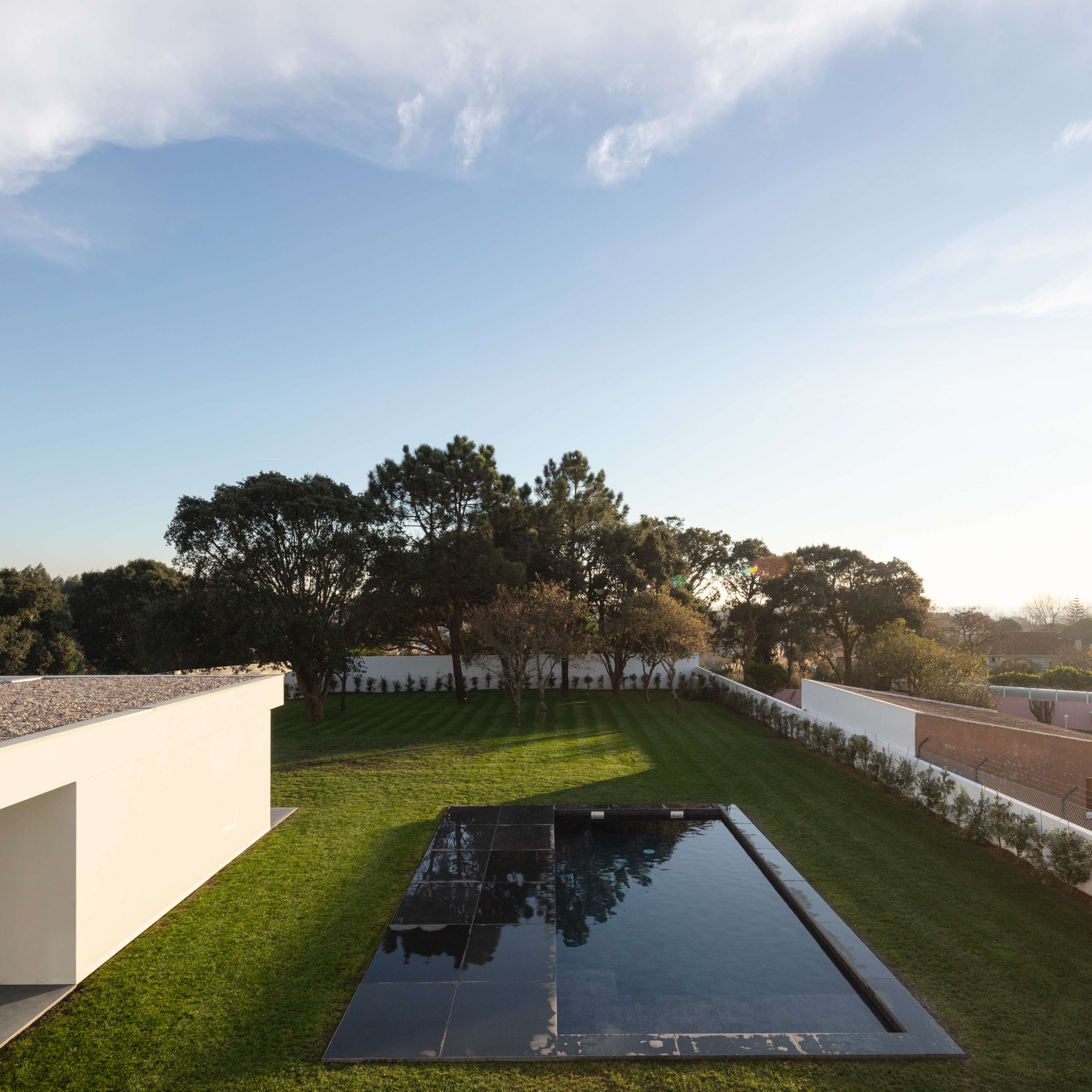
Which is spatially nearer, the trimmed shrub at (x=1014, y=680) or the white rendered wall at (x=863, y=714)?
the white rendered wall at (x=863, y=714)

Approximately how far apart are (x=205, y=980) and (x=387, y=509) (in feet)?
67.1

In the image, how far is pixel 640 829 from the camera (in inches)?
452

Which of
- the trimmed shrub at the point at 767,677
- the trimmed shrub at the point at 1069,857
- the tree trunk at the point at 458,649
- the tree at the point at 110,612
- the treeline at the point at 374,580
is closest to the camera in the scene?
the trimmed shrub at the point at 1069,857

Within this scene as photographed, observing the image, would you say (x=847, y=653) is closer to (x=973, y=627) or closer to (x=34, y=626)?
(x=973, y=627)

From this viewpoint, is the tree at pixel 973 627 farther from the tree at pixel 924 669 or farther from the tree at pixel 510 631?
the tree at pixel 510 631

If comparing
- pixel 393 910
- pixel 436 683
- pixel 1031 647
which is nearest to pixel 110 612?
pixel 436 683

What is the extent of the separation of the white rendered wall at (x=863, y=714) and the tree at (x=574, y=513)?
1231cm

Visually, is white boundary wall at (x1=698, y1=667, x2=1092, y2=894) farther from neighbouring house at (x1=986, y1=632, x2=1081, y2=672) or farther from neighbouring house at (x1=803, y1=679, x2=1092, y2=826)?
neighbouring house at (x1=986, y1=632, x2=1081, y2=672)

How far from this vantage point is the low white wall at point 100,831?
614cm

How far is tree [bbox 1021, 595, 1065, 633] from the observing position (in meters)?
72.2

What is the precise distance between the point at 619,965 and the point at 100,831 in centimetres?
530

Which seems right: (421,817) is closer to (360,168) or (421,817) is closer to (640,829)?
(640,829)

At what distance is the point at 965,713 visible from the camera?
46.9 ft

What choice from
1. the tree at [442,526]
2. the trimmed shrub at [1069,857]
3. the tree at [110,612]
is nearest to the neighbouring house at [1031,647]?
the tree at [442,526]
